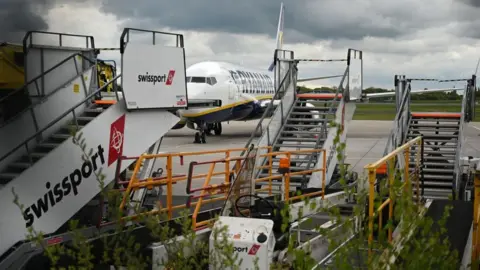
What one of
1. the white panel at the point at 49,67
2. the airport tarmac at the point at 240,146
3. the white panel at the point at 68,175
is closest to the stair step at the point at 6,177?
the white panel at the point at 68,175

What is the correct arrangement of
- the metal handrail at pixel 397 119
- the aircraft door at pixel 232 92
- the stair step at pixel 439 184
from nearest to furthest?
the stair step at pixel 439 184, the metal handrail at pixel 397 119, the aircraft door at pixel 232 92

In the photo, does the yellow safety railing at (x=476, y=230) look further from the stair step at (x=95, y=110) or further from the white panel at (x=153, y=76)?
the stair step at (x=95, y=110)

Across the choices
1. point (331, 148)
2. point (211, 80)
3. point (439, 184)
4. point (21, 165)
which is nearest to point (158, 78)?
point (21, 165)

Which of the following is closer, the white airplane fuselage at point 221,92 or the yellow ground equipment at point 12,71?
the yellow ground equipment at point 12,71

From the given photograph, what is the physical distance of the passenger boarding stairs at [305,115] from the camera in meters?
13.9

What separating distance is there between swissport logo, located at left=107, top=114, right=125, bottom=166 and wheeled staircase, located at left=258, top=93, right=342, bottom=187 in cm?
526

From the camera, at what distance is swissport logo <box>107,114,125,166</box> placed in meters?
8.39

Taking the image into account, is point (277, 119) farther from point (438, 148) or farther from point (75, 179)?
point (75, 179)

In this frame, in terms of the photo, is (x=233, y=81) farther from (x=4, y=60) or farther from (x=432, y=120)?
(x=4, y=60)

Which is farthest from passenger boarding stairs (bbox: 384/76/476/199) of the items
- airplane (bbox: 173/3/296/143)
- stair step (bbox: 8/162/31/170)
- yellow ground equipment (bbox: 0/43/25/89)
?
airplane (bbox: 173/3/296/143)

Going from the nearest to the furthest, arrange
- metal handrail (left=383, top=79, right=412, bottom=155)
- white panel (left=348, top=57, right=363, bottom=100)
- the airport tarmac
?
metal handrail (left=383, top=79, right=412, bottom=155)
white panel (left=348, top=57, right=363, bottom=100)
the airport tarmac

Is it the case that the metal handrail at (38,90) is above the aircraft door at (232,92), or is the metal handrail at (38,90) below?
above

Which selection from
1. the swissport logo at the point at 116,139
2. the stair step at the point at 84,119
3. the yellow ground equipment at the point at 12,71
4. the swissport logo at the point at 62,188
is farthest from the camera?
the stair step at the point at 84,119

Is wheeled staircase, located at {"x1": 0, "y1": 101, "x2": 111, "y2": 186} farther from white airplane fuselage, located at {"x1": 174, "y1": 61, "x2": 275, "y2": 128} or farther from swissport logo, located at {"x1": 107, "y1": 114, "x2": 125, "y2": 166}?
white airplane fuselage, located at {"x1": 174, "y1": 61, "x2": 275, "y2": 128}
